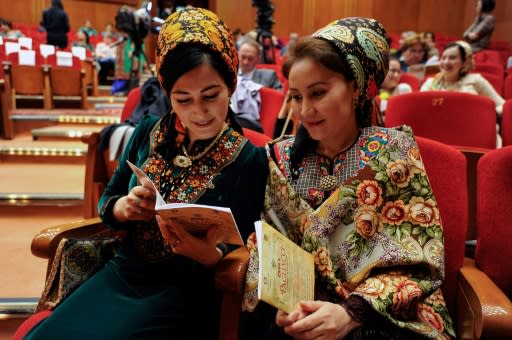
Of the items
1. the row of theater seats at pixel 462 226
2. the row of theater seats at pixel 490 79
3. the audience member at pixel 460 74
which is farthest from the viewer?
the row of theater seats at pixel 490 79

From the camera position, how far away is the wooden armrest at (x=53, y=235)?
3.60 ft

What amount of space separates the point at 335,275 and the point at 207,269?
1.05 feet

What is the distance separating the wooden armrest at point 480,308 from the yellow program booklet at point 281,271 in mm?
338

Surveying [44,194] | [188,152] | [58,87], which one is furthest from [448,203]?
[58,87]

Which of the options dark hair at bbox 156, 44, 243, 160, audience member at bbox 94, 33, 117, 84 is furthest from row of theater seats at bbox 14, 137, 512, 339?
audience member at bbox 94, 33, 117, 84

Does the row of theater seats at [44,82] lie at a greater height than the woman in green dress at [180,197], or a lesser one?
greater

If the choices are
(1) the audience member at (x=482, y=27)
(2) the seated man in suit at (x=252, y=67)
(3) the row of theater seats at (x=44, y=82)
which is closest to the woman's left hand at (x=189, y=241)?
(2) the seated man in suit at (x=252, y=67)

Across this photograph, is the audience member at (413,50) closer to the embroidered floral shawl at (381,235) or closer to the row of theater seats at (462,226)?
the row of theater seats at (462,226)

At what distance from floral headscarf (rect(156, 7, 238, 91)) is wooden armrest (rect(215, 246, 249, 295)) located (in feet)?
1.51

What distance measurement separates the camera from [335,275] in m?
0.98

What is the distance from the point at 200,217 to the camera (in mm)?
848

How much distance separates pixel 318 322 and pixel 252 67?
274 cm

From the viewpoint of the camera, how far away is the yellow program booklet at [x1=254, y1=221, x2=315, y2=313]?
729mm

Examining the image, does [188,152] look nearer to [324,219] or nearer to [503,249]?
[324,219]
